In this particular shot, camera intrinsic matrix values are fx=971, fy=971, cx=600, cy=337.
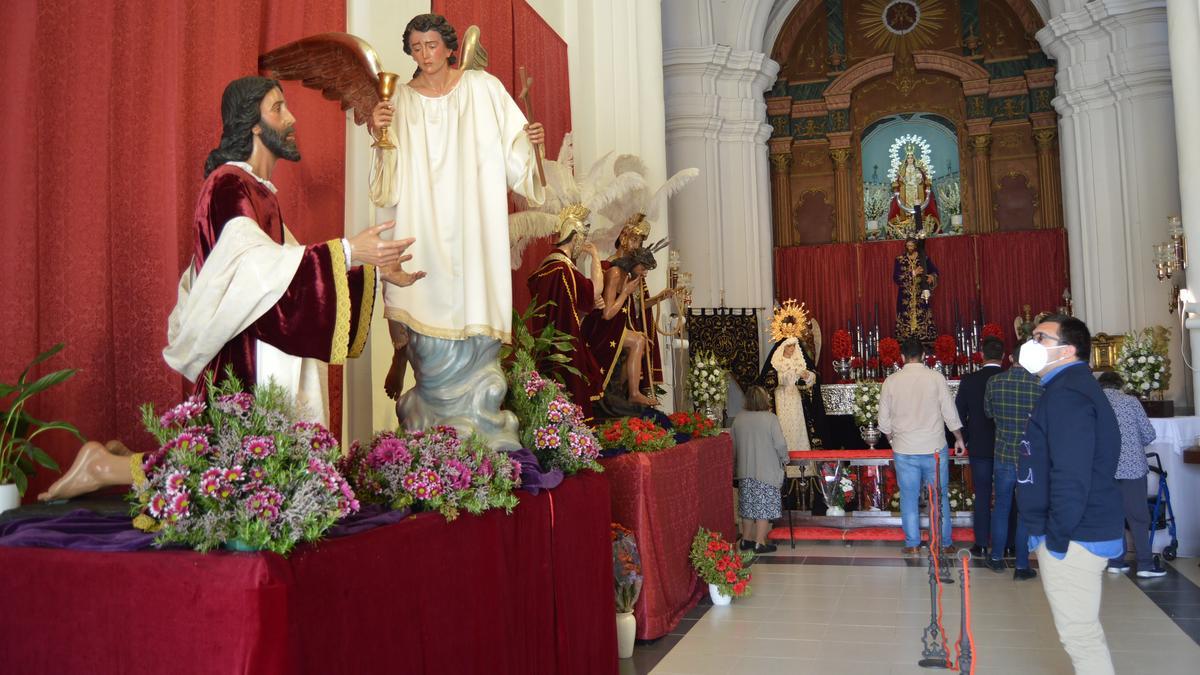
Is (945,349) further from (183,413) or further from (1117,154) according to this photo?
(183,413)

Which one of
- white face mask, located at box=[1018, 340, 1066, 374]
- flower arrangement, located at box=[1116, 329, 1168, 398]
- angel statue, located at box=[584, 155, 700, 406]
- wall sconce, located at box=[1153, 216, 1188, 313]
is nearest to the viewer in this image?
white face mask, located at box=[1018, 340, 1066, 374]

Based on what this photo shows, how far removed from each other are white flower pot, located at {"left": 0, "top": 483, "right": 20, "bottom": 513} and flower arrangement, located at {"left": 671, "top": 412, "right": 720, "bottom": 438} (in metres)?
5.30

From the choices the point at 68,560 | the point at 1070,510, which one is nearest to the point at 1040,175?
the point at 1070,510

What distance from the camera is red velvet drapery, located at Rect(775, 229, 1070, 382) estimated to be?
17.2m

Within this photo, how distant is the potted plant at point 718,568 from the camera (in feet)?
22.6

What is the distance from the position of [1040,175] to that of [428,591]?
55.9 feet

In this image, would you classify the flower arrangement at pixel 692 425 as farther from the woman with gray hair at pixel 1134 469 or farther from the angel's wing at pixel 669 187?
the woman with gray hair at pixel 1134 469

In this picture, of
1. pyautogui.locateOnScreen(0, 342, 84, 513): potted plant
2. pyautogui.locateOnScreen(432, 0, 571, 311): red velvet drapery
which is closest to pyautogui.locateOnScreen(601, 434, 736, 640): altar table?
pyautogui.locateOnScreen(432, 0, 571, 311): red velvet drapery

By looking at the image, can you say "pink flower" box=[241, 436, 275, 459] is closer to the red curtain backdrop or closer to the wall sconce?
the red curtain backdrop

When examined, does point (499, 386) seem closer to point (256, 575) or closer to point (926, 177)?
point (256, 575)

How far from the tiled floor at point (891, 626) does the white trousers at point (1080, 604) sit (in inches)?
42.0

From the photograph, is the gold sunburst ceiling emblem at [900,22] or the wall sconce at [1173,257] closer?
the wall sconce at [1173,257]

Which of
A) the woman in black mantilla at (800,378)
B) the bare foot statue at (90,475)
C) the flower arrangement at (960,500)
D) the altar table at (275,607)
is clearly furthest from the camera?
the woman in black mantilla at (800,378)

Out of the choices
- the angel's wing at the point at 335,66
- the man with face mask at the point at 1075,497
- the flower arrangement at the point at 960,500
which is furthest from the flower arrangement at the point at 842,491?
the angel's wing at the point at 335,66
